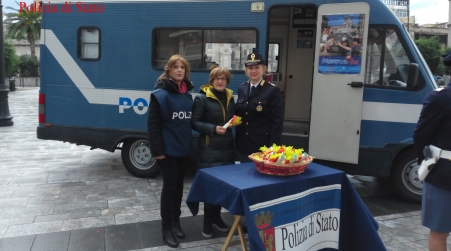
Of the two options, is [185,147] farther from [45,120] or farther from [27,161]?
[27,161]

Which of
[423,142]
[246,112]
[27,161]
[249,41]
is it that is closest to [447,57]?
[423,142]

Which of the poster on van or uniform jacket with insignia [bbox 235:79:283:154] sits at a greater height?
the poster on van

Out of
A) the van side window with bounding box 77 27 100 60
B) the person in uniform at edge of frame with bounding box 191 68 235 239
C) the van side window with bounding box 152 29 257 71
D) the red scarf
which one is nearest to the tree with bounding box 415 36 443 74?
the van side window with bounding box 152 29 257 71

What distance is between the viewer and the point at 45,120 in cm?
686

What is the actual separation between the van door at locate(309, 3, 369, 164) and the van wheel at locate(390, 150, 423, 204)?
0.63m

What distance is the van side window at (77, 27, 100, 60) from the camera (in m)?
6.66

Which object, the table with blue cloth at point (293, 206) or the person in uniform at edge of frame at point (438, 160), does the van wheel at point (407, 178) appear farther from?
the person in uniform at edge of frame at point (438, 160)

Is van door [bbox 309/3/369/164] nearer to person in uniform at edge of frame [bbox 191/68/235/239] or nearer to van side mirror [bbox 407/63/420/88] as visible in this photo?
van side mirror [bbox 407/63/420/88]

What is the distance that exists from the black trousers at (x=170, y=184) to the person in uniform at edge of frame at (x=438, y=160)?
2.19 meters

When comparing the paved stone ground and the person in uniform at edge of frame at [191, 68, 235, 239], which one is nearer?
the person in uniform at edge of frame at [191, 68, 235, 239]

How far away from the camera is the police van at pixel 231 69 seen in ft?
18.6

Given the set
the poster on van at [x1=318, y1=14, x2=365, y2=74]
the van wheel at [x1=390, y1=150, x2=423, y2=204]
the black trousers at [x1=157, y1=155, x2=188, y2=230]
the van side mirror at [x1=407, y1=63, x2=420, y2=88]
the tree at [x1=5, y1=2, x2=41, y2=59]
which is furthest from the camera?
the tree at [x1=5, y1=2, x2=41, y2=59]

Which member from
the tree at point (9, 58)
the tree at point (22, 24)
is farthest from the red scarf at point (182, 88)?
the tree at point (22, 24)

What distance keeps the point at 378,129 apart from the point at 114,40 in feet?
13.2
